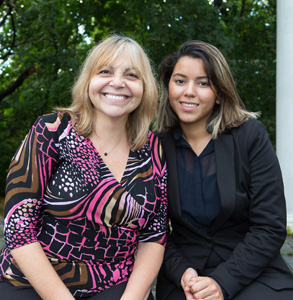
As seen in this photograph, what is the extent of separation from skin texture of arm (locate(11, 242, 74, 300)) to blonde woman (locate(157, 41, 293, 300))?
0.66 m

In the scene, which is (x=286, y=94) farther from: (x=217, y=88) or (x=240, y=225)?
(x=240, y=225)

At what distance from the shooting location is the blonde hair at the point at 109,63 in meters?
2.24

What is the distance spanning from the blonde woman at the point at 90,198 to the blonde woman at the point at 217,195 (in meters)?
0.19

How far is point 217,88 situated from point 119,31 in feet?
14.0

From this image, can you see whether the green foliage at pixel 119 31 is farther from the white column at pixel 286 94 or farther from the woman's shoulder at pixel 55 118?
the woman's shoulder at pixel 55 118

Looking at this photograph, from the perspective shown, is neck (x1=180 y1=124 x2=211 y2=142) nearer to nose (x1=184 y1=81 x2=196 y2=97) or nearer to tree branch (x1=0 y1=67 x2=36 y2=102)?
nose (x1=184 y1=81 x2=196 y2=97)

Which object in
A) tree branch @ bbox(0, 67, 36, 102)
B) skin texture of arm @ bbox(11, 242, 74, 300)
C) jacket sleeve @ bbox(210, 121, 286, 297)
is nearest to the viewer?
skin texture of arm @ bbox(11, 242, 74, 300)

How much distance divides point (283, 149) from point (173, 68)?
123 inches

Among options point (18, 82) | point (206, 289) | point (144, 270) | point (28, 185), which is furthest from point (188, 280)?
point (18, 82)

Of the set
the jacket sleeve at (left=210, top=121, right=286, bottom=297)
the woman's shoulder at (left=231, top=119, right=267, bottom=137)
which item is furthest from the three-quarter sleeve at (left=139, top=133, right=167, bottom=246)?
the woman's shoulder at (left=231, top=119, right=267, bottom=137)

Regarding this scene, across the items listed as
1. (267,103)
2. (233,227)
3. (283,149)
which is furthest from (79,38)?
(233,227)

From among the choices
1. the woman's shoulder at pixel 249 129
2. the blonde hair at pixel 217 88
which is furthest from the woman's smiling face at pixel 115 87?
Result: the woman's shoulder at pixel 249 129

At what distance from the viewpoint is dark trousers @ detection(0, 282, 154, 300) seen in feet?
6.87

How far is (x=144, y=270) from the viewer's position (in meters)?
2.25
